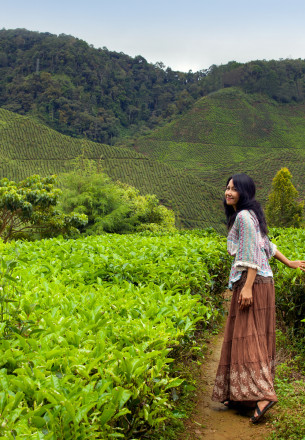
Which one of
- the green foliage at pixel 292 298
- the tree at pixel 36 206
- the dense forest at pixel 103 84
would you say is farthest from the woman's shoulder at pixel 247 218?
the dense forest at pixel 103 84

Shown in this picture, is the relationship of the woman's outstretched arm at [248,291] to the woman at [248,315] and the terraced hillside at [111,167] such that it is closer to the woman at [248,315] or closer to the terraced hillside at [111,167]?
the woman at [248,315]

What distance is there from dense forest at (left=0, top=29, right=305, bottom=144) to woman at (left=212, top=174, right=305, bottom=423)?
86116mm

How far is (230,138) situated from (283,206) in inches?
1886

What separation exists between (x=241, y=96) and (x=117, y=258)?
9678 centimetres

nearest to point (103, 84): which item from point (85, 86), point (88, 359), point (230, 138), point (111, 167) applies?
point (85, 86)

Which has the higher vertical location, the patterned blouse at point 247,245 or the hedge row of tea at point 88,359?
the patterned blouse at point 247,245

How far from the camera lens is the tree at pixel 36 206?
1280 centimetres

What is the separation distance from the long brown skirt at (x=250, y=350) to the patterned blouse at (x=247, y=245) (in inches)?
2.8

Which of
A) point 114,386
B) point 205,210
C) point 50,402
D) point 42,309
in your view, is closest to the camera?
point 50,402

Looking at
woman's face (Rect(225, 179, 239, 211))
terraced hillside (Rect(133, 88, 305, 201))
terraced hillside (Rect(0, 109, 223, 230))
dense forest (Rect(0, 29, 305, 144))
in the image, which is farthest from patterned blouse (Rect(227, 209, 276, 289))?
dense forest (Rect(0, 29, 305, 144))

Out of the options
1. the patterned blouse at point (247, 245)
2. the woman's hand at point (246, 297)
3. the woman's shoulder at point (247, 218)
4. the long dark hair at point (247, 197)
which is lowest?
the woman's hand at point (246, 297)

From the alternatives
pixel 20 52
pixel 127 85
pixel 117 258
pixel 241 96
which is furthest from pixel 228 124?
pixel 117 258

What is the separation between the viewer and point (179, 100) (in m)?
99.4

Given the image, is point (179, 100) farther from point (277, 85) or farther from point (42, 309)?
point (42, 309)
